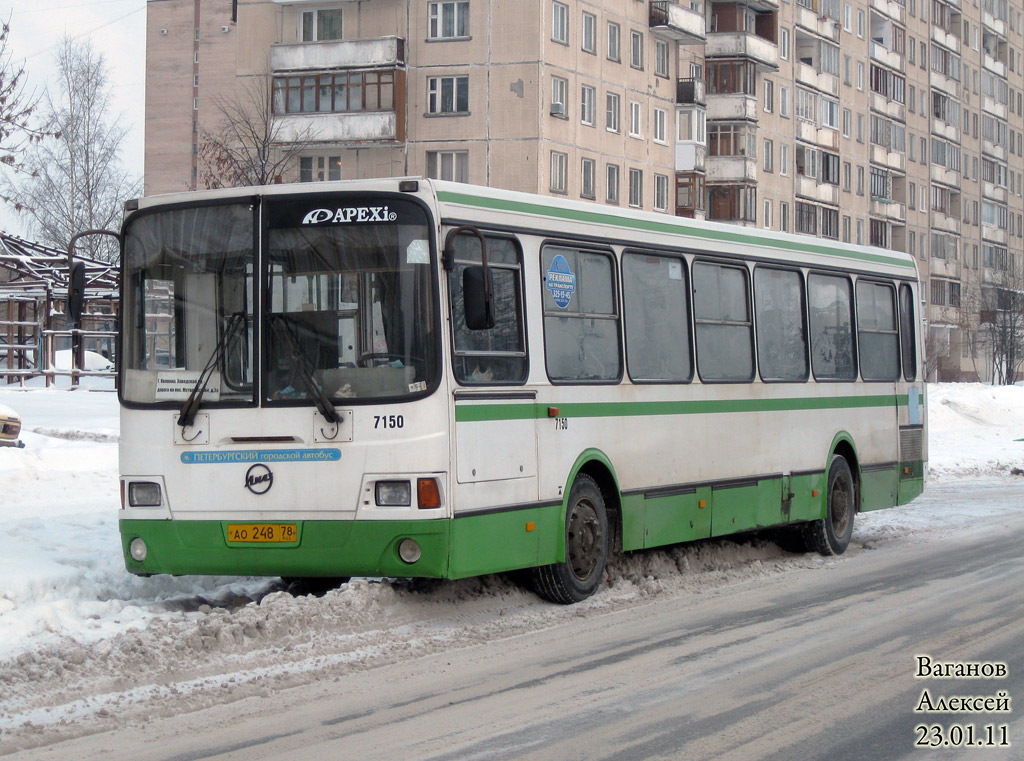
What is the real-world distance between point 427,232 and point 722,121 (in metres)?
56.6

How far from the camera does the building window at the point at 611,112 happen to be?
5359 centimetres

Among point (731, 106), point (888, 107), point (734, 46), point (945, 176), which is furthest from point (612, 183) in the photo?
point (945, 176)

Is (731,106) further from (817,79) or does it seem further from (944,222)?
(944,222)

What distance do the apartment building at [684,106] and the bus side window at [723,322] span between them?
36349 mm

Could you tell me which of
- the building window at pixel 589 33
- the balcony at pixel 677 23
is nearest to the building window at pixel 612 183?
the building window at pixel 589 33

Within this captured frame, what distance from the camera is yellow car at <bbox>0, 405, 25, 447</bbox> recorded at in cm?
2155

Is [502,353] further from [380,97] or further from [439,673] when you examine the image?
[380,97]

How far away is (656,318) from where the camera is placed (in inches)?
492

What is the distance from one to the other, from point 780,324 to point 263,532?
6.45 m

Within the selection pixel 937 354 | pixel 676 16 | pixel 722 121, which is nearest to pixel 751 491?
pixel 676 16

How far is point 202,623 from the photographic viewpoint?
9.14m

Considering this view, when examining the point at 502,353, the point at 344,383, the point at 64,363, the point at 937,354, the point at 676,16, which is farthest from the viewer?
the point at 937,354

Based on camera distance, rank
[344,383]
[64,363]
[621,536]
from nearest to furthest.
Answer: [344,383] → [621,536] → [64,363]

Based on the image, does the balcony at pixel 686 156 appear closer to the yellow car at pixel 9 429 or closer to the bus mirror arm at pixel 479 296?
the yellow car at pixel 9 429
